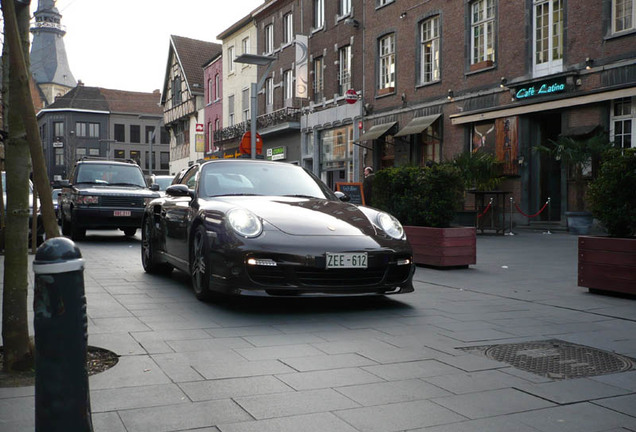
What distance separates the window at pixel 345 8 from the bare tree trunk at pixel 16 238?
27781mm

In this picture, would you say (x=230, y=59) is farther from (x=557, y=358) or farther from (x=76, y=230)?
(x=557, y=358)

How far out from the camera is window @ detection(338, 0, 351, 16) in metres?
30.1

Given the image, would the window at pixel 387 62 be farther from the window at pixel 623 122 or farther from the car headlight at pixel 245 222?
the car headlight at pixel 245 222

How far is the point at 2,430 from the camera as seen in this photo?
289 centimetres

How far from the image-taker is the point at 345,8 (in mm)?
30469

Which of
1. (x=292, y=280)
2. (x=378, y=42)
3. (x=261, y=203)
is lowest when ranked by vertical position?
(x=292, y=280)

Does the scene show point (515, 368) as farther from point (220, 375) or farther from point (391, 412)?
point (220, 375)

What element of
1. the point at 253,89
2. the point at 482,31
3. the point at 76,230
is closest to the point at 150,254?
the point at 76,230

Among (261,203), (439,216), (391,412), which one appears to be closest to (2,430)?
(391,412)

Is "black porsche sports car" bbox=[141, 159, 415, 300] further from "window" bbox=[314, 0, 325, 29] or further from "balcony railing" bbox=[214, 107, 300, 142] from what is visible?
"balcony railing" bbox=[214, 107, 300, 142]

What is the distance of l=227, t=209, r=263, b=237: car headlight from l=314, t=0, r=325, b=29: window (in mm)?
27710

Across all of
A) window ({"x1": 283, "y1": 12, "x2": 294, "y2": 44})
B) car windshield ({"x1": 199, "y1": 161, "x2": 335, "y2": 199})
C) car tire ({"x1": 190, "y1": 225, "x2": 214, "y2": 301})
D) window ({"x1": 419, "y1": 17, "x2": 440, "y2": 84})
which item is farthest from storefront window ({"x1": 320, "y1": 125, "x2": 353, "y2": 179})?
car tire ({"x1": 190, "y1": 225, "x2": 214, "y2": 301})

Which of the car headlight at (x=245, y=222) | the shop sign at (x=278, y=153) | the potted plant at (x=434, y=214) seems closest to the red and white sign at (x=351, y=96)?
the shop sign at (x=278, y=153)

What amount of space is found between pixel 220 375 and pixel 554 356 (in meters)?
2.22
